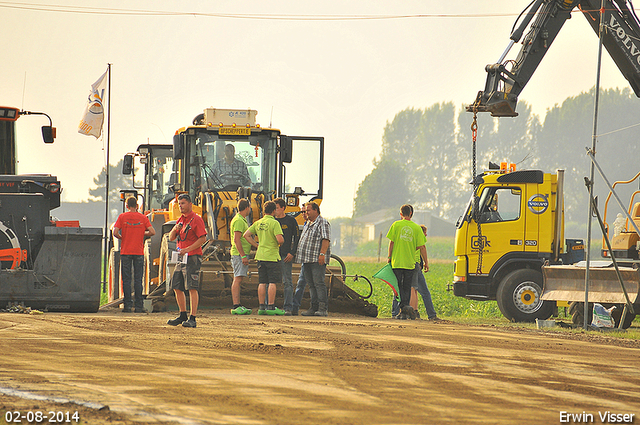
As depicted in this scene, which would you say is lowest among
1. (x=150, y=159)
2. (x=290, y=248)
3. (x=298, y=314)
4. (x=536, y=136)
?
(x=298, y=314)

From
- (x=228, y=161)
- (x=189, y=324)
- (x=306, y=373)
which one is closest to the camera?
(x=306, y=373)

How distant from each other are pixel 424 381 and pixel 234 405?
2126mm

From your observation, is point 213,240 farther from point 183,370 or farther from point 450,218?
point 450,218

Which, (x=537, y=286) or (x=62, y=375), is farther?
(x=537, y=286)

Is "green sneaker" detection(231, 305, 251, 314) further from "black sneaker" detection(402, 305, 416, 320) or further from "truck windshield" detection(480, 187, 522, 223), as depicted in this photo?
"truck windshield" detection(480, 187, 522, 223)

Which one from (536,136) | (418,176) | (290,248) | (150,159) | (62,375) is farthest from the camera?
(418,176)

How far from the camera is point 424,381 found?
305 inches

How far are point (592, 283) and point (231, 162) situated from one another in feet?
22.9

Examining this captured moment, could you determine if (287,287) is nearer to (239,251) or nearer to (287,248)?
(287,248)

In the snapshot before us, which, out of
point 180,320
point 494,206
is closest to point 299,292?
A: point 180,320

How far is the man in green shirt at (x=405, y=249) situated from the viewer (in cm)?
1417

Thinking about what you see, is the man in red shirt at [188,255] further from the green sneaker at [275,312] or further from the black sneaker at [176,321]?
the green sneaker at [275,312]

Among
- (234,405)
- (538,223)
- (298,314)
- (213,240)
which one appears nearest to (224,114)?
(213,240)

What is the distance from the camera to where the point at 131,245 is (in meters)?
14.2
